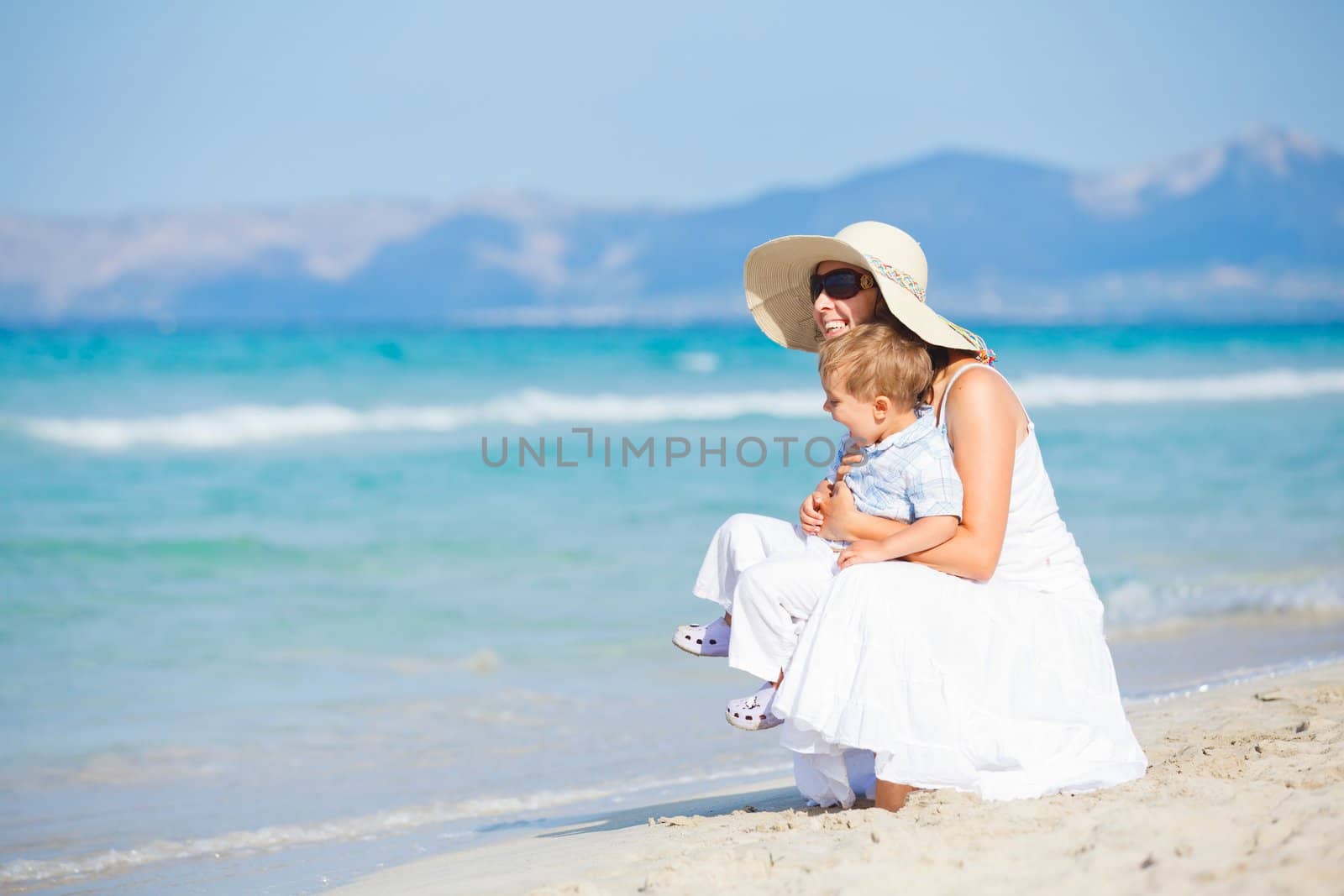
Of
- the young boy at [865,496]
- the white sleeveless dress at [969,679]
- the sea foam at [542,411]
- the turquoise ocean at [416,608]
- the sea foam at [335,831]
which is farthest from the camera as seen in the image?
the sea foam at [542,411]

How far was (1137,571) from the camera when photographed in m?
8.31

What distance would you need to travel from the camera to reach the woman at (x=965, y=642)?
303 centimetres

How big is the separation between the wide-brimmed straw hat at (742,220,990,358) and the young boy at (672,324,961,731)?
92 mm

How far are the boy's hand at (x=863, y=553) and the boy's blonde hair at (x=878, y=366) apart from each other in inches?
14.4

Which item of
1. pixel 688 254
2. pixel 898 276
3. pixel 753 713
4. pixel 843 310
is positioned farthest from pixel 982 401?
pixel 688 254

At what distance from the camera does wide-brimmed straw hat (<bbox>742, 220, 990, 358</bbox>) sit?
3229 millimetres

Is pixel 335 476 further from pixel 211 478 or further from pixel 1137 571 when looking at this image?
pixel 1137 571

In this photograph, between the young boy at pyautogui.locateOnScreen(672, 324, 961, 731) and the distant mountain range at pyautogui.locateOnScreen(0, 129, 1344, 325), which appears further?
the distant mountain range at pyautogui.locateOnScreen(0, 129, 1344, 325)

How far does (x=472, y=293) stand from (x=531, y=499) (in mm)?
120427

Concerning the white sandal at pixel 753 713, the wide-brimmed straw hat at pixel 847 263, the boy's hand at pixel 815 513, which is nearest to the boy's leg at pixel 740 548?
the boy's hand at pixel 815 513

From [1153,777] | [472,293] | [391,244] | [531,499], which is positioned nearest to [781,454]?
[531,499]

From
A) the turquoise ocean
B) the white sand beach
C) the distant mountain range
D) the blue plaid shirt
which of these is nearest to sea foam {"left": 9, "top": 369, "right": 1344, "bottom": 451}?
the turquoise ocean

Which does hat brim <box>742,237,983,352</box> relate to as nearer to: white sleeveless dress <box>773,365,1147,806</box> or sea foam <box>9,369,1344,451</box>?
white sleeveless dress <box>773,365,1147,806</box>

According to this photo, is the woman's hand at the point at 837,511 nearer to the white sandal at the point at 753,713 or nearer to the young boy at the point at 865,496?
the young boy at the point at 865,496
